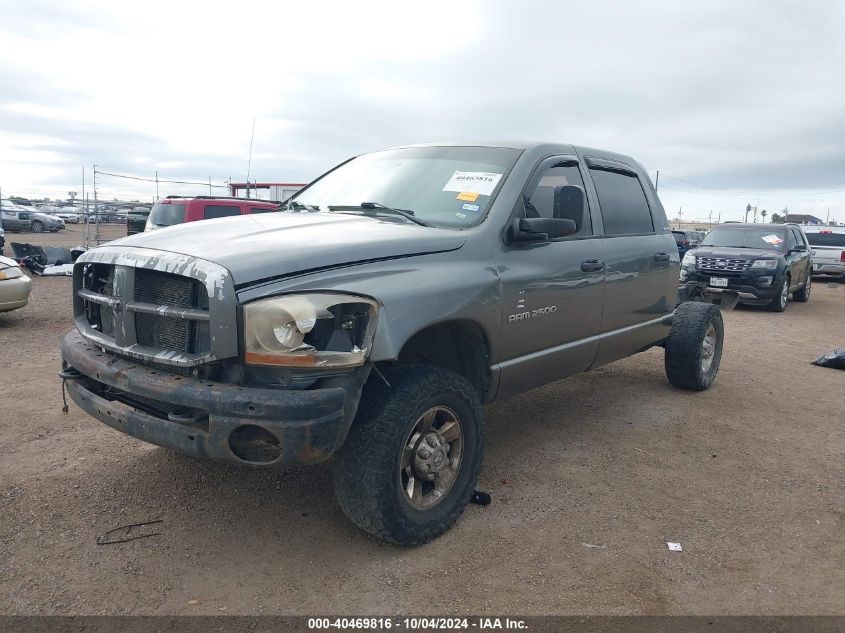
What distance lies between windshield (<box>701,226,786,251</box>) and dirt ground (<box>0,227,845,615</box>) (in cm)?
862

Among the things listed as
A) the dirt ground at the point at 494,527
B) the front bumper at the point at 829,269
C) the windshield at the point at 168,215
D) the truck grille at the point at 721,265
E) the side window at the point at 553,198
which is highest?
the side window at the point at 553,198

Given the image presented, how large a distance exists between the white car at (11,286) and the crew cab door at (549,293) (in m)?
6.87

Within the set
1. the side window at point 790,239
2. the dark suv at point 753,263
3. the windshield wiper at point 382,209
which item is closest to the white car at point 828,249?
the dark suv at point 753,263

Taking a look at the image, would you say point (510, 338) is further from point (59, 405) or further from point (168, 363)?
point (59, 405)

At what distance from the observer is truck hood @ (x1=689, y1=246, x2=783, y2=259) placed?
12.3 meters

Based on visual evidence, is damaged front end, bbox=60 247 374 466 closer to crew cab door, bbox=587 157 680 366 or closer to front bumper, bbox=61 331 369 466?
front bumper, bbox=61 331 369 466

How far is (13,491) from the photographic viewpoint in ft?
11.6

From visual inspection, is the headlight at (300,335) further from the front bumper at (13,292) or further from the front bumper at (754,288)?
the front bumper at (754,288)

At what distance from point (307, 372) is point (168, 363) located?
60 cm

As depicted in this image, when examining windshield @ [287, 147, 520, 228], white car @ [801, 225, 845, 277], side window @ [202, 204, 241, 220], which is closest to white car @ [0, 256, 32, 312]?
side window @ [202, 204, 241, 220]

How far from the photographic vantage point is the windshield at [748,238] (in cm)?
1286

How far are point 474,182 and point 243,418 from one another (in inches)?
75.4

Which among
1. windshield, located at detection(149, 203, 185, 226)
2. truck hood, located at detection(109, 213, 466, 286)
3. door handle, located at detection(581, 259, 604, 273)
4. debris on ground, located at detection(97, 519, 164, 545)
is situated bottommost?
debris on ground, located at detection(97, 519, 164, 545)

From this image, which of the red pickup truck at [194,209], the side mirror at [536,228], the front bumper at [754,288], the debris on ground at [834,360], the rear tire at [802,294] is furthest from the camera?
the rear tire at [802,294]
